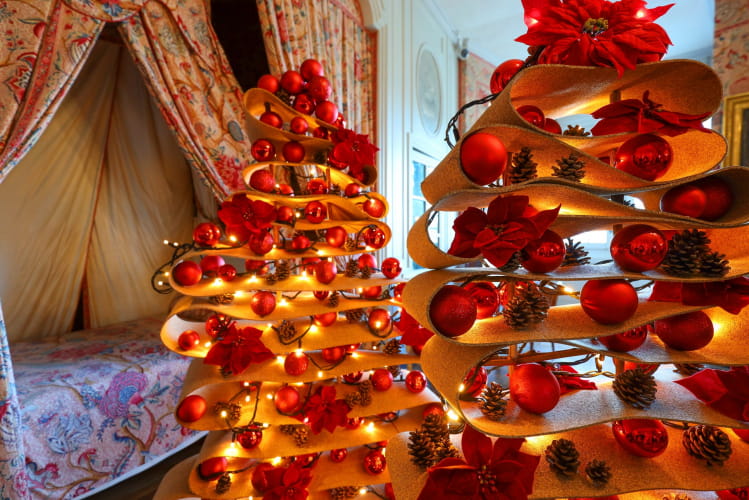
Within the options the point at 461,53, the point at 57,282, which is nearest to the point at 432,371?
the point at 57,282

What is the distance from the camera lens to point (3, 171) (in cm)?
104

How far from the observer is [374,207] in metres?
0.98

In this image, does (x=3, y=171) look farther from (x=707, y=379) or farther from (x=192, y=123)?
(x=707, y=379)

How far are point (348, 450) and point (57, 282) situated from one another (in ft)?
6.60

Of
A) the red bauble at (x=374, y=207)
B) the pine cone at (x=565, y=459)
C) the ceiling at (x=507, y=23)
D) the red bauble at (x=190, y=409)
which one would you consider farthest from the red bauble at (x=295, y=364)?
the ceiling at (x=507, y=23)

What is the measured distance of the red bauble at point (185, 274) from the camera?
827mm

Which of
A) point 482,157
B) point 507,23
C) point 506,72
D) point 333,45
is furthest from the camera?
point 507,23

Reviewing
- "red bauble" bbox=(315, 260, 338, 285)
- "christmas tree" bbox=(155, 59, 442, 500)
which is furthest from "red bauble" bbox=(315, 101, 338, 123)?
"red bauble" bbox=(315, 260, 338, 285)

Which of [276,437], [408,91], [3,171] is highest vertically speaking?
[408,91]

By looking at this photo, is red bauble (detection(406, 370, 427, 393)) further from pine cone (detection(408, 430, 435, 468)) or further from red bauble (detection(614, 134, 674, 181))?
A: red bauble (detection(614, 134, 674, 181))

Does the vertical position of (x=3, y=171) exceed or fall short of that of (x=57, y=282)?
it exceeds it

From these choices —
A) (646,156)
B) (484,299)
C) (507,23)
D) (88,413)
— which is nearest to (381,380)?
(484,299)

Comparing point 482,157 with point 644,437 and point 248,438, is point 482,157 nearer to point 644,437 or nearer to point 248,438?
point 644,437

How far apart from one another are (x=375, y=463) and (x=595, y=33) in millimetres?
1067
